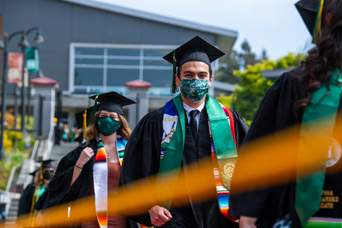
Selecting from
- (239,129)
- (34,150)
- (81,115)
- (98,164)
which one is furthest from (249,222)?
(34,150)

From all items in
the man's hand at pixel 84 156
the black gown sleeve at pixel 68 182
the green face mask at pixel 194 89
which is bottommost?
the black gown sleeve at pixel 68 182

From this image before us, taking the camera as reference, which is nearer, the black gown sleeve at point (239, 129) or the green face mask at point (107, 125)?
the black gown sleeve at point (239, 129)

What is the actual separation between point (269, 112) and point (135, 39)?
36.2 metres

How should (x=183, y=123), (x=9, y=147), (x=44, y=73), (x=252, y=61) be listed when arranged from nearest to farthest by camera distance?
(x=183, y=123) → (x=9, y=147) → (x=44, y=73) → (x=252, y=61)

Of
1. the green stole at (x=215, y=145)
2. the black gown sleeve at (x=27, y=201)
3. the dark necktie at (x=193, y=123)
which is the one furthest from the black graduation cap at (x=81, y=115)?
the black gown sleeve at (x=27, y=201)

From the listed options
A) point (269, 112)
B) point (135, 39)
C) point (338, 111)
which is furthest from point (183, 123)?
point (135, 39)

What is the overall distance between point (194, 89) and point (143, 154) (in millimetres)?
679

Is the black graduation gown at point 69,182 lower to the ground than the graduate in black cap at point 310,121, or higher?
lower

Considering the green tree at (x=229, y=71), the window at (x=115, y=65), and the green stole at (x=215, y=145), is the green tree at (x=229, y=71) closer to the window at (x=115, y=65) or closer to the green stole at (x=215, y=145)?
the window at (x=115, y=65)

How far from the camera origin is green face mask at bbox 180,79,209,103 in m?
4.54

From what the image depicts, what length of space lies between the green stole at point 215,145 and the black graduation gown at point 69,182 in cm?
215

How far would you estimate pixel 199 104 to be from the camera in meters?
4.64

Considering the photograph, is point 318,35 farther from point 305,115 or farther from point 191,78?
point 191,78

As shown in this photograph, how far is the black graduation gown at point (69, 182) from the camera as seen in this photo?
6.34 meters
